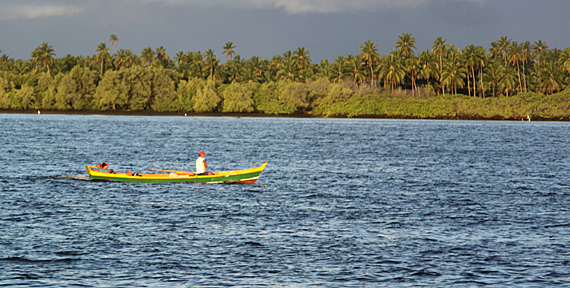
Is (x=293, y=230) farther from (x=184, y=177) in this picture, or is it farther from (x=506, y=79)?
(x=506, y=79)

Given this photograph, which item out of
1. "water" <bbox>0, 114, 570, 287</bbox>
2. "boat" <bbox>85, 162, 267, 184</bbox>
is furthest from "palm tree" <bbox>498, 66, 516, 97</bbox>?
"boat" <bbox>85, 162, 267, 184</bbox>

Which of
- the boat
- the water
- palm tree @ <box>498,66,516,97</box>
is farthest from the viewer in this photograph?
palm tree @ <box>498,66,516,97</box>

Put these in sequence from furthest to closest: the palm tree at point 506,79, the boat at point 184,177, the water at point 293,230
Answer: the palm tree at point 506,79, the boat at point 184,177, the water at point 293,230

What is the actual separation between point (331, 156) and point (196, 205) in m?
35.9

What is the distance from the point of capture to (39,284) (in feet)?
64.0

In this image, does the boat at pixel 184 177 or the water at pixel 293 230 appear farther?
the boat at pixel 184 177

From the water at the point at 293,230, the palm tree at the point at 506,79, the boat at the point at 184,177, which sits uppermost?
the palm tree at the point at 506,79

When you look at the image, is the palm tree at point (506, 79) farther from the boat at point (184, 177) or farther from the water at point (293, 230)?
the boat at point (184, 177)

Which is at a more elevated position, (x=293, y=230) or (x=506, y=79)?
(x=506, y=79)

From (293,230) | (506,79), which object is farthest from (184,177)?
(506,79)

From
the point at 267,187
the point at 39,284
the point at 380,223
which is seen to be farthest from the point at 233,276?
the point at 267,187

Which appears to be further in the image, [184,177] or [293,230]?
[184,177]

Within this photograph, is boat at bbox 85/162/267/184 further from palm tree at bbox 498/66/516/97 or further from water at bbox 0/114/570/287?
palm tree at bbox 498/66/516/97

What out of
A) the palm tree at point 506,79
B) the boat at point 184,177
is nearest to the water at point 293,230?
the boat at point 184,177
